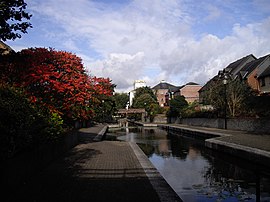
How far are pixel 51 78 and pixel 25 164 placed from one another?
6640 millimetres

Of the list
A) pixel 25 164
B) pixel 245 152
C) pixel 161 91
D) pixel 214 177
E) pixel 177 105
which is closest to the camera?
pixel 25 164

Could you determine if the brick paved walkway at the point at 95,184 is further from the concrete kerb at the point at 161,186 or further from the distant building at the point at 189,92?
the distant building at the point at 189,92

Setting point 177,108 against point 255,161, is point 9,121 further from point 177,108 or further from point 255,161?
point 177,108

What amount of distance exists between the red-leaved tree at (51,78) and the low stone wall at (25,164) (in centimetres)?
269

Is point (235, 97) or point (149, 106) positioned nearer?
point (235, 97)

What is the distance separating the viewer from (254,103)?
26.3 metres

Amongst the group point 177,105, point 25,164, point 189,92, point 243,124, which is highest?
point 189,92

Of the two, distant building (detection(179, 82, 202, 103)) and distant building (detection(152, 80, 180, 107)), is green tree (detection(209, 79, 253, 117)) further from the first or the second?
distant building (detection(152, 80, 180, 107))

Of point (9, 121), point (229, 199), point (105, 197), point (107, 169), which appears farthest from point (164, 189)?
point (9, 121)

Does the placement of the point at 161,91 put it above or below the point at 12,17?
above

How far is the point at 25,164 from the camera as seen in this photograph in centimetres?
775

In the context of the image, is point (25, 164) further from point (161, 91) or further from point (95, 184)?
point (161, 91)

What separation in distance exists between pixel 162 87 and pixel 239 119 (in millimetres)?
87380

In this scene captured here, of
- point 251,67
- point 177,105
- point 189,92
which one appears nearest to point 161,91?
point 189,92
